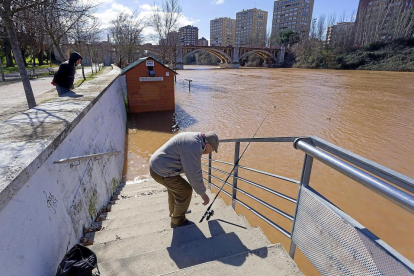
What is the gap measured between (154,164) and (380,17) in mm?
69847

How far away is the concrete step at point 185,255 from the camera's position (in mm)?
1756

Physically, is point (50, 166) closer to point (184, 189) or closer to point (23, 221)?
point (23, 221)

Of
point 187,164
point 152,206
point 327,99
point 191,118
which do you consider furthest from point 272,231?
point 327,99

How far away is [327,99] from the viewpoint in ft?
54.4

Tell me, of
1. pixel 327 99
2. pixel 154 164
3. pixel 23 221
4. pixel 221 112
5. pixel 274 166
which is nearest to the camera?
pixel 23 221

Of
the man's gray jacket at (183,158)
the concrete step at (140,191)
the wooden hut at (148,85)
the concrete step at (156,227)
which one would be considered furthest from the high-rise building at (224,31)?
the man's gray jacket at (183,158)

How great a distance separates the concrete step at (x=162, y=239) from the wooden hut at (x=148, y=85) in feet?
33.1

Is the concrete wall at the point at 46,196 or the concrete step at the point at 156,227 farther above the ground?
the concrete wall at the point at 46,196

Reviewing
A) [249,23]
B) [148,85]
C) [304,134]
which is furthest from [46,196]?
[249,23]

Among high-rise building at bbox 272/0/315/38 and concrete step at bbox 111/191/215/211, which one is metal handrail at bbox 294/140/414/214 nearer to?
concrete step at bbox 111/191/215/211

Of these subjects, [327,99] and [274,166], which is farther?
[327,99]

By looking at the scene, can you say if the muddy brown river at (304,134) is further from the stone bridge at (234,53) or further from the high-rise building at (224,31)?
the high-rise building at (224,31)

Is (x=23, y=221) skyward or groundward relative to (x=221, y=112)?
skyward

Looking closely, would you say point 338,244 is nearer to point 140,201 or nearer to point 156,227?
point 156,227
